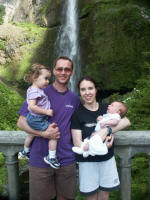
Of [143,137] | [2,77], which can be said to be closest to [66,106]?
[143,137]

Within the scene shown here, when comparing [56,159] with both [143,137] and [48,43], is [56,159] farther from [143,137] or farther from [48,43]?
[48,43]

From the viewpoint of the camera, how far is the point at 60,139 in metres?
2.76

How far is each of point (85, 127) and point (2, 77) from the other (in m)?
14.9

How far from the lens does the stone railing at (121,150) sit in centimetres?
302

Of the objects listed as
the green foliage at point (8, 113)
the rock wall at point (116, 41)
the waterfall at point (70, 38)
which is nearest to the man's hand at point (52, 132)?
the green foliage at point (8, 113)

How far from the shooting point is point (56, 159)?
2672mm

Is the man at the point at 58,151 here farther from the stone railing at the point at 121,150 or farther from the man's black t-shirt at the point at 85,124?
the stone railing at the point at 121,150

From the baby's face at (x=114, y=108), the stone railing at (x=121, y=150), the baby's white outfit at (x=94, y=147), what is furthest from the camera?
the stone railing at (x=121, y=150)

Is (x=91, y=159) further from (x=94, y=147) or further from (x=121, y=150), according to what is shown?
(x=121, y=150)

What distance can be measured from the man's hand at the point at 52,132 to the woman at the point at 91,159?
0.17 m

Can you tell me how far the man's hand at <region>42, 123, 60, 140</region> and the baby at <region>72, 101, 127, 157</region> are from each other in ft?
0.76

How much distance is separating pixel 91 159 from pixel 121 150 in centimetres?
52

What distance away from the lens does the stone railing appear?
3.02 m

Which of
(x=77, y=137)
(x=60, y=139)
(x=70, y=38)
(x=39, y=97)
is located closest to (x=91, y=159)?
(x=77, y=137)
